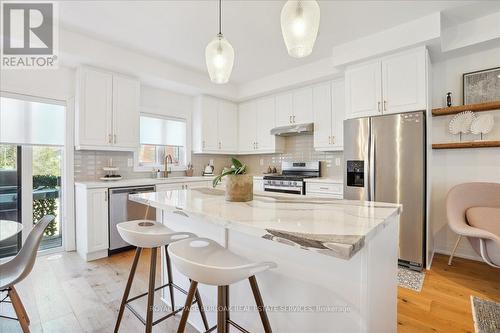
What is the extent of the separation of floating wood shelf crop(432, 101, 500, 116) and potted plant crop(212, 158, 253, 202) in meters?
2.62

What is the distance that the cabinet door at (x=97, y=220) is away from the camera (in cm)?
292

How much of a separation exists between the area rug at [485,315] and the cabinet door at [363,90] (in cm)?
200

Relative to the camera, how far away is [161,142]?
14.0 ft

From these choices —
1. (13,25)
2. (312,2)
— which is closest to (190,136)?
(13,25)

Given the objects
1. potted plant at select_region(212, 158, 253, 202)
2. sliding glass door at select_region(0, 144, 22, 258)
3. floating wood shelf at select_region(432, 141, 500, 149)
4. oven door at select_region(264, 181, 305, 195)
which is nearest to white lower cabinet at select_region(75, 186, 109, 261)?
sliding glass door at select_region(0, 144, 22, 258)

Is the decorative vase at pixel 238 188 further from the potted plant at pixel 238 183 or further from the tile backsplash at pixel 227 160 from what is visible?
the tile backsplash at pixel 227 160

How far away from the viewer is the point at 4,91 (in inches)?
109

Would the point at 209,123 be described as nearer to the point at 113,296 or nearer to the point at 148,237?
the point at 113,296

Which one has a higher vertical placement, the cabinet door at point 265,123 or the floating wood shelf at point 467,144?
the cabinet door at point 265,123

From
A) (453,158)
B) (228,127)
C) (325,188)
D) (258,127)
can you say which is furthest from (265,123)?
(453,158)

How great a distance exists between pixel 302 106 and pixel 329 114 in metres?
0.51

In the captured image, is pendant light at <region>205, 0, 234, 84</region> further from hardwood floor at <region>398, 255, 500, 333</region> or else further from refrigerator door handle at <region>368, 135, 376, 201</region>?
hardwood floor at <region>398, 255, 500, 333</region>

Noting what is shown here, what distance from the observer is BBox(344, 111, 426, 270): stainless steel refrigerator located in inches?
103

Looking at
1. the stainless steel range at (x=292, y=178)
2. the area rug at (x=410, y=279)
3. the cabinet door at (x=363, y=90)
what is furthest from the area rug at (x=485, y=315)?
the stainless steel range at (x=292, y=178)
